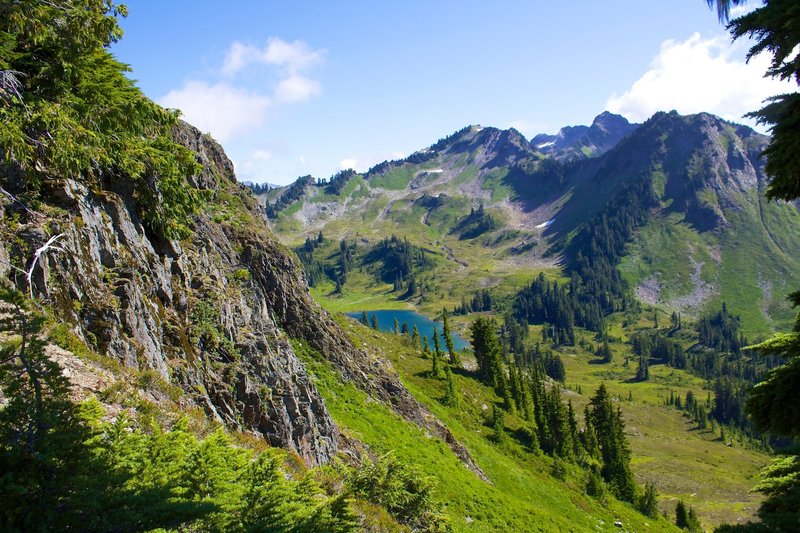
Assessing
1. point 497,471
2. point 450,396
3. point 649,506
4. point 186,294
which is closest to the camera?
point 186,294

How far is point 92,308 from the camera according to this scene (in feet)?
56.5

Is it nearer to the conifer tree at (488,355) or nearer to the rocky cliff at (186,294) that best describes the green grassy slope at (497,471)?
the conifer tree at (488,355)

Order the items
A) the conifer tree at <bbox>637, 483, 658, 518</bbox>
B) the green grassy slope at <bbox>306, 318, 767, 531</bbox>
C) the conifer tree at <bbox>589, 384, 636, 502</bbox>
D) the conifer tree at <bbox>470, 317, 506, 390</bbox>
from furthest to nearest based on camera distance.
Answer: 1. the conifer tree at <bbox>470, 317, 506, 390</bbox>
2. the conifer tree at <bbox>589, 384, 636, 502</bbox>
3. the conifer tree at <bbox>637, 483, 658, 518</bbox>
4. the green grassy slope at <bbox>306, 318, 767, 531</bbox>

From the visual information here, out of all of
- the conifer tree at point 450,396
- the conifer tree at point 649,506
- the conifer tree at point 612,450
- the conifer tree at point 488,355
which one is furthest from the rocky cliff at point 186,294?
the conifer tree at point 612,450

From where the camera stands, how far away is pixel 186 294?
24516mm

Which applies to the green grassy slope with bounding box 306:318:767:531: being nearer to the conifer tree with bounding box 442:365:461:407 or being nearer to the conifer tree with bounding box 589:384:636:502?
the conifer tree with bounding box 442:365:461:407

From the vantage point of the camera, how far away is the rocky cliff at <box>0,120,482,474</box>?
16.4 m

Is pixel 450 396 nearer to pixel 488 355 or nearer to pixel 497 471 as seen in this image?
pixel 497 471

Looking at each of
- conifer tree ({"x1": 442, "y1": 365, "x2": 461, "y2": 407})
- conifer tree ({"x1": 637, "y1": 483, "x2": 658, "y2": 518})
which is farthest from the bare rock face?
conifer tree ({"x1": 637, "y1": 483, "x2": 658, "y2": 518})

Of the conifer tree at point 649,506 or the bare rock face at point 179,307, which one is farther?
the conifer tree at point 649,506

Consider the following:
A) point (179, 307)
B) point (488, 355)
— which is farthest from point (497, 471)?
point (488, 355)

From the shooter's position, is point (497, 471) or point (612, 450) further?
point (612, 450)

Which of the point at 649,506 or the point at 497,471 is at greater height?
the point at 497,471

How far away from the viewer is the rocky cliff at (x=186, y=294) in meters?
16.4
